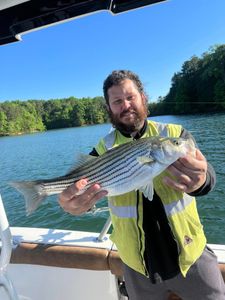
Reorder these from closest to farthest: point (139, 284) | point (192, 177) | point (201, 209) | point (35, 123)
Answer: point (192, 177), point (139, 284), point (201, 209), point (35, 123)

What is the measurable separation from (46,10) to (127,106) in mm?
885

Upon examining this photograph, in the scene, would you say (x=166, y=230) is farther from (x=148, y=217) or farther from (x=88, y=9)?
(x=88, y=9)

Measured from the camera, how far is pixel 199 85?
57.5 m

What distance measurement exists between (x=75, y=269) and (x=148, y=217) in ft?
4.27

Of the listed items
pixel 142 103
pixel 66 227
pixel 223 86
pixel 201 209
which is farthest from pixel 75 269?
pixel 223 86

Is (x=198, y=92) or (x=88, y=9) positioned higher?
(x=88, y=9)

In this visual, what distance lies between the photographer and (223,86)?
53812 mm

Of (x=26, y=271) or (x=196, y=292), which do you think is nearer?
(x=196, y=292)

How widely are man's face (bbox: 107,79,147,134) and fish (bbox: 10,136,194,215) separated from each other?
36cm

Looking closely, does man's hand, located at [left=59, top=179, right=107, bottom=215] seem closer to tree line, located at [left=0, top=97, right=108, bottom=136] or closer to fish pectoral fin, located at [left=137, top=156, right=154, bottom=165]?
fish pectoral fin, located at [left=137, top=156, right=154, bottom=165]

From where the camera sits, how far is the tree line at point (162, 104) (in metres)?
52.6

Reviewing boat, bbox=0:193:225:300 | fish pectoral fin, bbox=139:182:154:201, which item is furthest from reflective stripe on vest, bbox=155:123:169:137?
boat, bbox=0:193:225:300

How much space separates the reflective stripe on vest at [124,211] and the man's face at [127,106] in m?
0.59

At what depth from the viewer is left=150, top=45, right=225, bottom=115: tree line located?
52.4 metres
